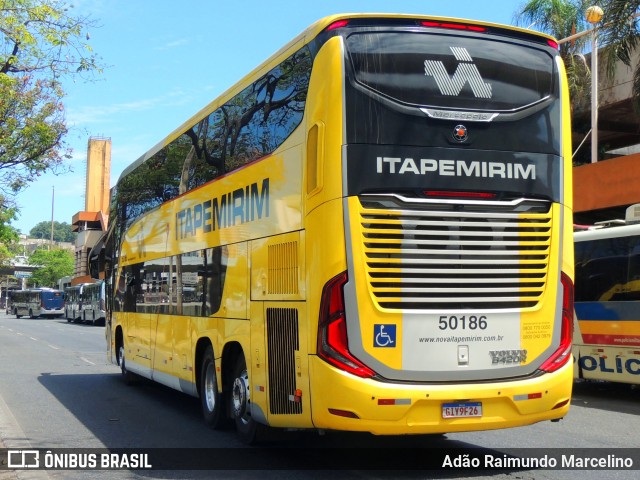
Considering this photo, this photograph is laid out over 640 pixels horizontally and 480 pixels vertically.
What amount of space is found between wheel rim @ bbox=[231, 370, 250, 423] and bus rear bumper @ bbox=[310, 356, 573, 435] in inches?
76.1

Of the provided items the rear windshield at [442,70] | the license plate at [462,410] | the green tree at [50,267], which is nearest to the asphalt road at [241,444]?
the license plate at [462,410]

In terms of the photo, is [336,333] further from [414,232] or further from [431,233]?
[431,233]

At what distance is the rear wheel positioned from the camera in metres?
9.91

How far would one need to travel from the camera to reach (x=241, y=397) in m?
9.09

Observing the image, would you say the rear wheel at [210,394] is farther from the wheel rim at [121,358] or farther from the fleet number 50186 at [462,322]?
the wheel rim at [121,358]

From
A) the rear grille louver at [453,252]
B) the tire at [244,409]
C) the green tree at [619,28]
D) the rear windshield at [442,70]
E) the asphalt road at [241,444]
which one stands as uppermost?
the green tree at [619,28]

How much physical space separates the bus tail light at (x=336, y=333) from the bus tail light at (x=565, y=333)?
1832 millimetres

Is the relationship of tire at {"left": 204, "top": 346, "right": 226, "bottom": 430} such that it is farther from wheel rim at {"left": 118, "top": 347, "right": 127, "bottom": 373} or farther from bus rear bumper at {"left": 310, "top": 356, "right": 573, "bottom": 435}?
wheel rim at {"left": 118, "top": 347, "right": 127, "bottom": 373}

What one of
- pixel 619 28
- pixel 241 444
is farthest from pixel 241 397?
pixel 619 28

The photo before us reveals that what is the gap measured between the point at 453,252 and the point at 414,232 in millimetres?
410

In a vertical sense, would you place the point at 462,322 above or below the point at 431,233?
below

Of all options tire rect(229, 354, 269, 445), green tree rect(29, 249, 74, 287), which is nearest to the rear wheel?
tire rect(229, 354, 269, 445)

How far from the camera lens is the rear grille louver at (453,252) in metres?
7.11

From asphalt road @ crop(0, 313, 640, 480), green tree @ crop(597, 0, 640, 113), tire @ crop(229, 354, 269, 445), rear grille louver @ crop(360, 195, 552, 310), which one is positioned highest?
green tree @ crop(597, 0, 640, 113)
